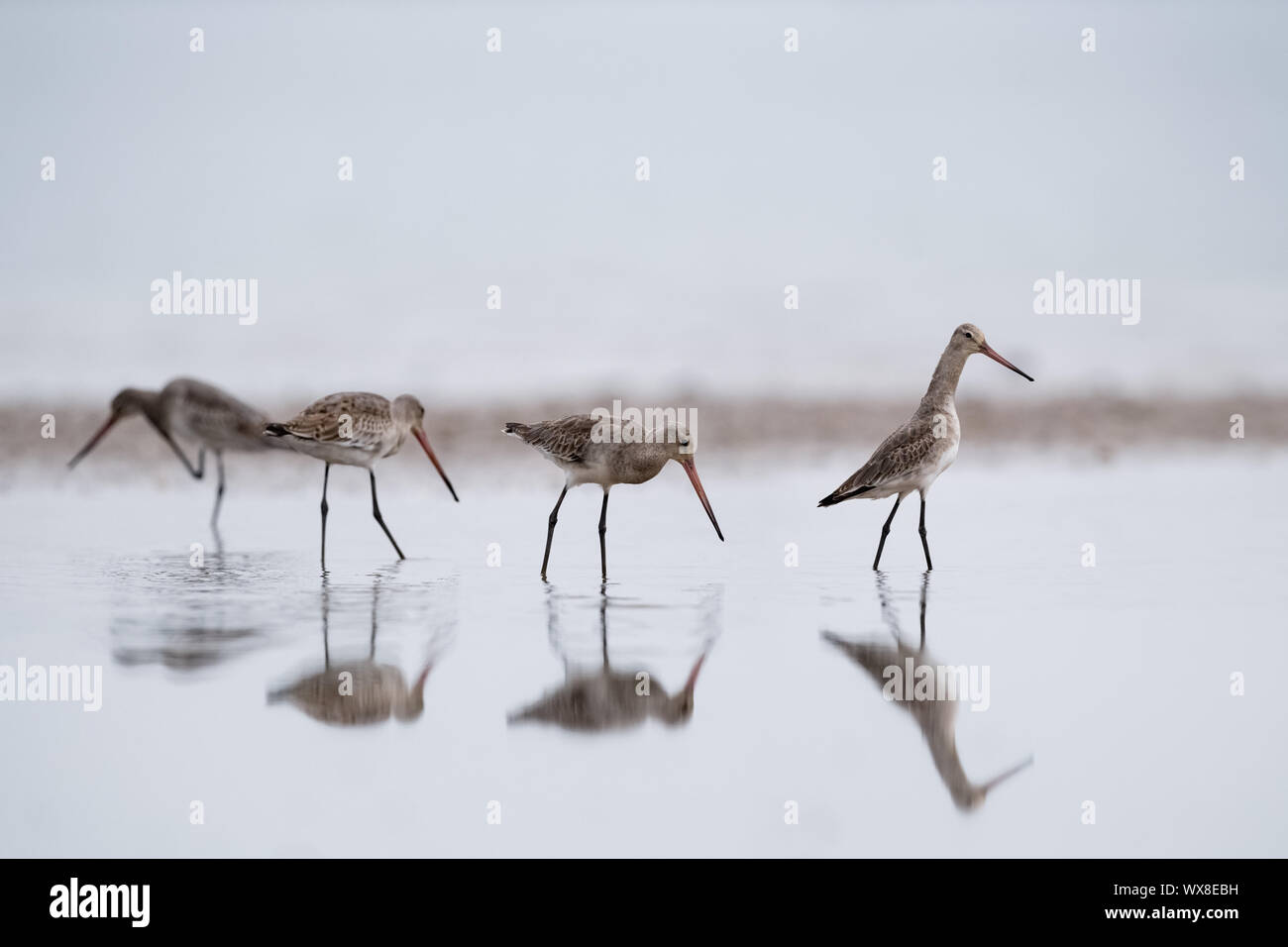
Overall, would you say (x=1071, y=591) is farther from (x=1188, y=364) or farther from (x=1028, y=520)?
(x=1188, y=364)

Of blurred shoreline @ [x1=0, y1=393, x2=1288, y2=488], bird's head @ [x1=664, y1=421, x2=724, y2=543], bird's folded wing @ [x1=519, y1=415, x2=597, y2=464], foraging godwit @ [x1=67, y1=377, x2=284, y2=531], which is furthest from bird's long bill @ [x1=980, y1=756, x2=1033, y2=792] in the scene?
blurred shoreline @ [x1=0, y1=393, x2=1288, y2=488]

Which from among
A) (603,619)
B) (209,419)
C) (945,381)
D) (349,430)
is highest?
(209,419)

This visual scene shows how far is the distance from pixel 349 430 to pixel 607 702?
15.3 feet

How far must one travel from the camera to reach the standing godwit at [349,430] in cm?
984

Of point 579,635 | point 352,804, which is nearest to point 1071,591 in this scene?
point 579,635

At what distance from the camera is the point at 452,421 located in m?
17.6

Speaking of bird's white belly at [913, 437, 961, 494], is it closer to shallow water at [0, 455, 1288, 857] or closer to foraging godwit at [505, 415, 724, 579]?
shallow water at [0, 455, 1288, 857]

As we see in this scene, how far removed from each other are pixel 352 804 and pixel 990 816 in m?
1.92

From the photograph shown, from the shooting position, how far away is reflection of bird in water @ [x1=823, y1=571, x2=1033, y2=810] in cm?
475

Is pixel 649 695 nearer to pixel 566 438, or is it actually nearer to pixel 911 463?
pixel 566 438

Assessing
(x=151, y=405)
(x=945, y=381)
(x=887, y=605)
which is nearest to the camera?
(x=887, y=605)

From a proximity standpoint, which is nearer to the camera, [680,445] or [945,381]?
[680,445]

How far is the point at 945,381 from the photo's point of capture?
9453mm

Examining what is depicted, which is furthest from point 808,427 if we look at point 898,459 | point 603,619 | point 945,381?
point 603,619
